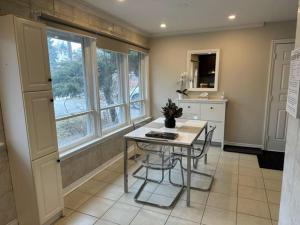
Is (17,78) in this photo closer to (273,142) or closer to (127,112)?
(127,112)

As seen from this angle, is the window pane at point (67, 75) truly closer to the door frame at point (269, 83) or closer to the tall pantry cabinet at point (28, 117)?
the tall pantry cabinet at point (28, 117)

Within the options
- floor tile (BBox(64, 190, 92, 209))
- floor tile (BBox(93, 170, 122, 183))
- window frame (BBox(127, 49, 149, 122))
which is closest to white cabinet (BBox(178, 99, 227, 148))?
window frame (BBox(127, 49, 149, 122))

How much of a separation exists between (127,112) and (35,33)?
7.98ft

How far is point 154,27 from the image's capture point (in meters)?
4.06

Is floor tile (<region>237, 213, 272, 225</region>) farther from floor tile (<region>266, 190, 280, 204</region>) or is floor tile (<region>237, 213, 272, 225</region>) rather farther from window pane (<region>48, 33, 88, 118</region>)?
window pane (<region>48, 33, 88, 118</region>)

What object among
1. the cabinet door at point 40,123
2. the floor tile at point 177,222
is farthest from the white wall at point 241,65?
the cabinet door at point 40,123

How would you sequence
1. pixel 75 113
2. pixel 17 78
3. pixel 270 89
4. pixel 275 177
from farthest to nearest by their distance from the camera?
pixel 270 89 < pixel 275 177 < pixel 75 113 < pixel 17 78

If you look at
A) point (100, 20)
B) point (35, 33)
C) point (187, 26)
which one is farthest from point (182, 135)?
point (187, 26)

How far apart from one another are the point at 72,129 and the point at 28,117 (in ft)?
3.54

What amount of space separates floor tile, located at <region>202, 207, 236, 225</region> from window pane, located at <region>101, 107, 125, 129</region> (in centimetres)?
206

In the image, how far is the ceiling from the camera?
274cm

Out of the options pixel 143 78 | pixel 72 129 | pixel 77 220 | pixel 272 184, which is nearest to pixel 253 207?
pixel 272 184

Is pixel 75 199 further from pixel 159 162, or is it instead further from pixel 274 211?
pixel 274 211

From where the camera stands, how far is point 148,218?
2141mm
